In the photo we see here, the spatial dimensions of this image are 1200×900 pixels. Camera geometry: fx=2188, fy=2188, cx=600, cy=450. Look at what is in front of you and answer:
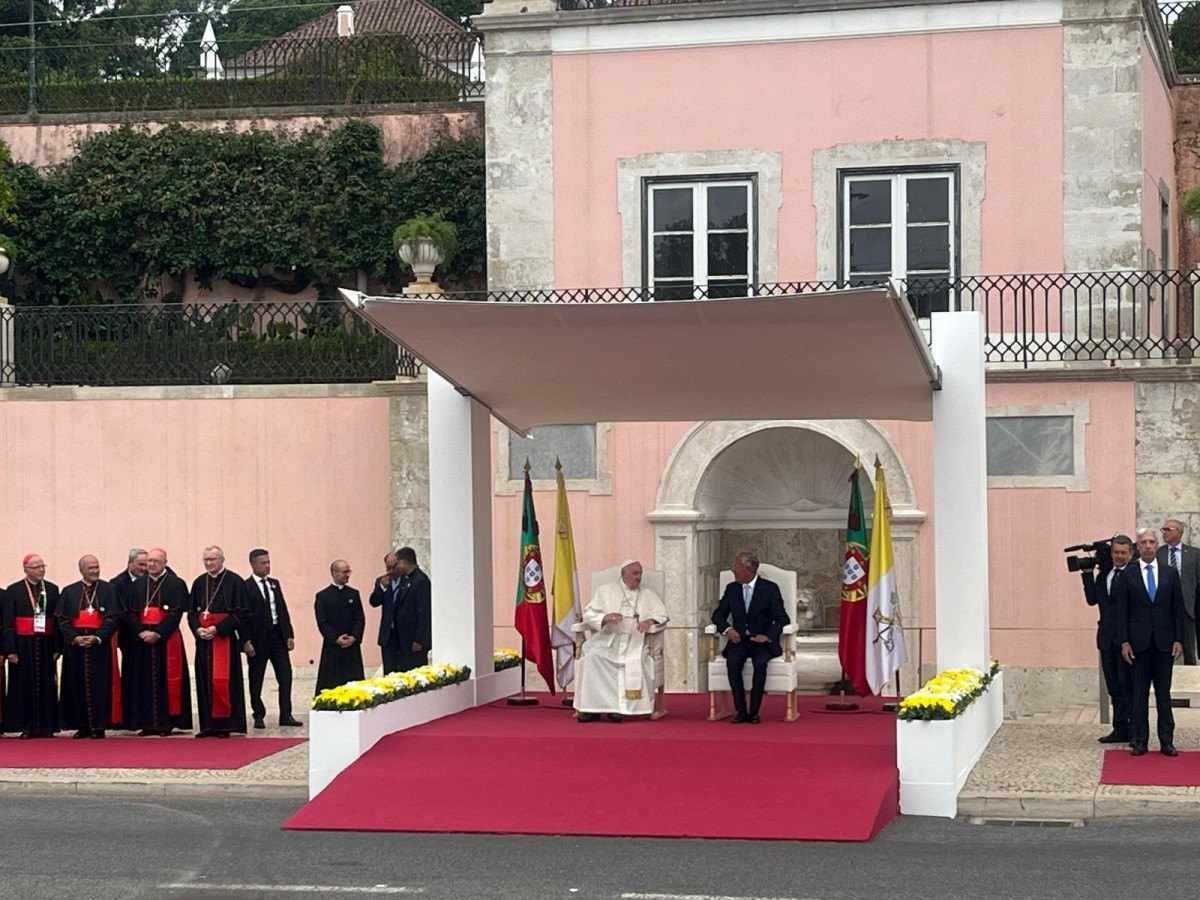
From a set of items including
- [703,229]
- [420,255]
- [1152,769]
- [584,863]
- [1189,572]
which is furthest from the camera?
[420,255]

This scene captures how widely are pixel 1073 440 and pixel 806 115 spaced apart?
14.2 ft

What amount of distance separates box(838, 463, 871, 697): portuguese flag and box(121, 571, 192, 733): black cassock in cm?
548

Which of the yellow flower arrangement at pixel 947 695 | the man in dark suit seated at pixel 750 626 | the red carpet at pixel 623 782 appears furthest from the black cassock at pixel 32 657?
the yellow flower arrangement at pixel 947 695

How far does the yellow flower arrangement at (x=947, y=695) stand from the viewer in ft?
45.8

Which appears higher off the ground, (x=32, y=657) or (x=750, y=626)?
(x=750, y=626)

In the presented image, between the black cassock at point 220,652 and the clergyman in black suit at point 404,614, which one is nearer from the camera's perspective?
the black cassock at point 220,652

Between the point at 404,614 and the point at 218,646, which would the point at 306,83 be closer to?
the point at 404,614

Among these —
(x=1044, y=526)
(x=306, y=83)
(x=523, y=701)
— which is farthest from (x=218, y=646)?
A: (x=306, y=83)

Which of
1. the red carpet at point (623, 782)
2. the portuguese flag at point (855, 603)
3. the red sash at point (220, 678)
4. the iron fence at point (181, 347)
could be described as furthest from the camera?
the iron fence at point (181, 347)

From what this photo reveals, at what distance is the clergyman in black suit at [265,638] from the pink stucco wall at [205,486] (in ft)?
11.0

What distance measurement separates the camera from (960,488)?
53.9ft

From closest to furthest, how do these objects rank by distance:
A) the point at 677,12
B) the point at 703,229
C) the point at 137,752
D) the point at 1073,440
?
the point at 137,752, the point at 1073,440, the point at 677,12, the point at 703,229

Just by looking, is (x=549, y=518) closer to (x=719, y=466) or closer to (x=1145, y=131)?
(x=719, y=466)

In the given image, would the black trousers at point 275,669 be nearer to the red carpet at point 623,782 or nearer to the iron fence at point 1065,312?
the red carpet at point 623,782
